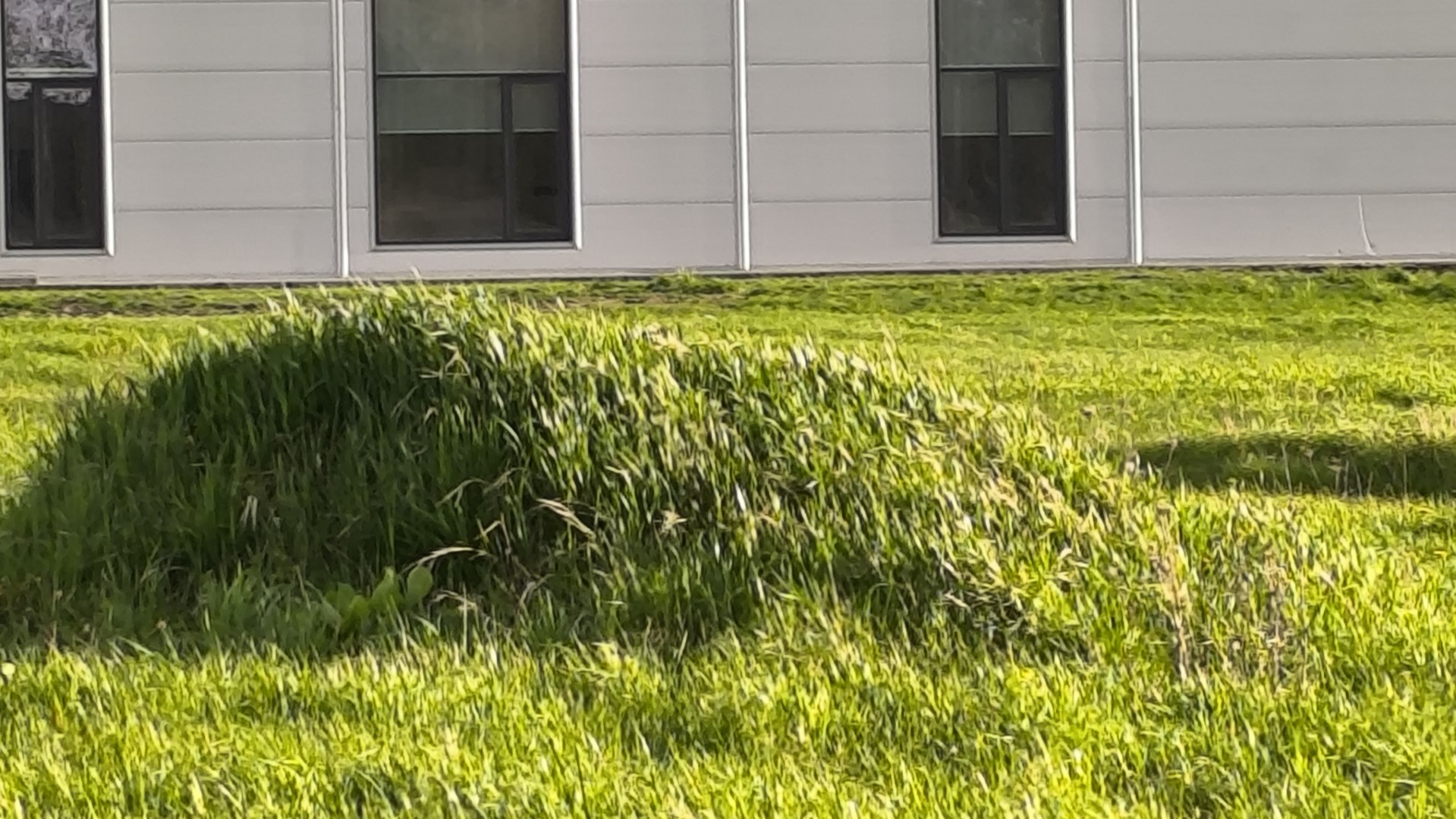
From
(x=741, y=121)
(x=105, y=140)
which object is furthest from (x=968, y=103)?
(x=105, y=140)

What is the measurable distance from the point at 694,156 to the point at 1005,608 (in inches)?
513

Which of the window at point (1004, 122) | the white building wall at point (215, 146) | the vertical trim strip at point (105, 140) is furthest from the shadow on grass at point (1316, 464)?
the vertical trim strip at point (105, 140)

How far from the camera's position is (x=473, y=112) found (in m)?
17.6

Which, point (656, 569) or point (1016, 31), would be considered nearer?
point (656, 569)

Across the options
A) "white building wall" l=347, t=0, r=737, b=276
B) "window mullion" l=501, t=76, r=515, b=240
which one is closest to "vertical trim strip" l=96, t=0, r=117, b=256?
"white building wall" l=347, t=0, r=737, b=276

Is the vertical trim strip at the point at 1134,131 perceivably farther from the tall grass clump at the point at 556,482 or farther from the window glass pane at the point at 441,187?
the tall grass clump at the point at 556,482

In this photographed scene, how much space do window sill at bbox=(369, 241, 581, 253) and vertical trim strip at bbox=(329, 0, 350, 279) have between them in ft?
0.83

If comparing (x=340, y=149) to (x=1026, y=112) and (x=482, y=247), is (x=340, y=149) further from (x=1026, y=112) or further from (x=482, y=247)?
(x=1026, y=112)

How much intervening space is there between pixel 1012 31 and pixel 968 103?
71cm

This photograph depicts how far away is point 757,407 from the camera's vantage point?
16.7 ft

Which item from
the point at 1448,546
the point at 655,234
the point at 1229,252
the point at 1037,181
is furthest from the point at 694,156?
the point at 1448,546

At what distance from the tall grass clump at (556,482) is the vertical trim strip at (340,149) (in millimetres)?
12161

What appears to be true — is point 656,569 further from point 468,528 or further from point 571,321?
point 571,321

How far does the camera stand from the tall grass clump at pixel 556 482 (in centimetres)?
475
